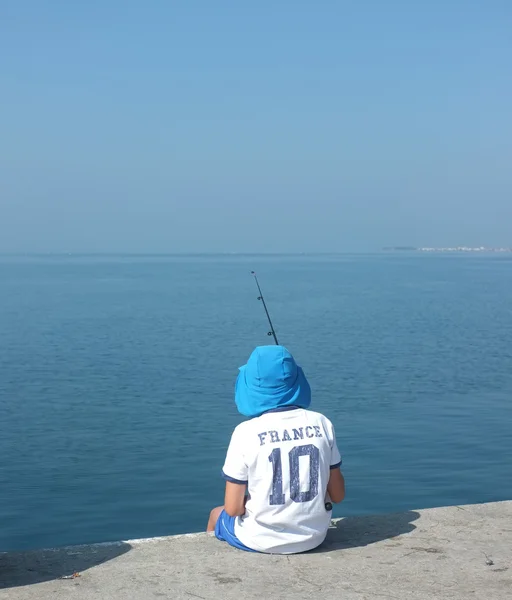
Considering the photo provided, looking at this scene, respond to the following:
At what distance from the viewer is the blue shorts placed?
183 inches

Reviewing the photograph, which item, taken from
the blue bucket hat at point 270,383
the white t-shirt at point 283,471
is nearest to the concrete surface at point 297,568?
the white t-shirt at point 283,471

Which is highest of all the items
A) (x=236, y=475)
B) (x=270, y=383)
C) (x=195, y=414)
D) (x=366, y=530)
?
(x=270, y=383)

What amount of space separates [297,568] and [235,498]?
0.44 m

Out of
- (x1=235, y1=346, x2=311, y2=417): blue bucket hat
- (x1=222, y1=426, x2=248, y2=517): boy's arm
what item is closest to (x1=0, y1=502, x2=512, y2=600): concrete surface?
(x1=222, y1=426, x2=248, y2=517): boy's arm

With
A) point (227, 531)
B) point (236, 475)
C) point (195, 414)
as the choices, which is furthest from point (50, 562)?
point (195, 414)

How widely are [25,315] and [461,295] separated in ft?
71.5

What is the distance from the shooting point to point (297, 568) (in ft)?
14.5

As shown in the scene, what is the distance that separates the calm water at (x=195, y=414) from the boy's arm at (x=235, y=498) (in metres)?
3.56

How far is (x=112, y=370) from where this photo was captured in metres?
17.4

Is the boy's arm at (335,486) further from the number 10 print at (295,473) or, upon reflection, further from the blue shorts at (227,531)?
the blue shorts at (227,531)

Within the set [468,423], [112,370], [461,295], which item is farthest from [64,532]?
[461,295]

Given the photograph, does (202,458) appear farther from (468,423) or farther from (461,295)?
(461,295)

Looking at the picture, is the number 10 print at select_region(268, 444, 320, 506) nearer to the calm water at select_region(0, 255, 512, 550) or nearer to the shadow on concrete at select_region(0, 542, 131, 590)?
the shadow on concrete at select_region(0, 542, 131, 590)

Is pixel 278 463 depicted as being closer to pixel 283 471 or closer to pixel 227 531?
pixel 283 471
